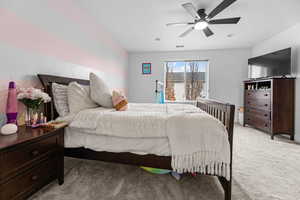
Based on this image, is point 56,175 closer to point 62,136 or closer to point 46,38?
point 62,136

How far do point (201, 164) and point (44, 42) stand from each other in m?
2.28

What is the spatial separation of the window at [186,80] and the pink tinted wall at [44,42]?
263 centimetres

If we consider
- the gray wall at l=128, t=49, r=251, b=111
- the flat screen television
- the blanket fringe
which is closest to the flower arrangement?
the blanket fringe

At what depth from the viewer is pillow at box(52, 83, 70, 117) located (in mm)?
1599

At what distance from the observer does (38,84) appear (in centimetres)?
168

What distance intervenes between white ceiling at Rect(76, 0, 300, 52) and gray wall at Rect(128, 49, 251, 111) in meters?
0.47

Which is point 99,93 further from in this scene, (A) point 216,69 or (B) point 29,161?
(A) point 216,69

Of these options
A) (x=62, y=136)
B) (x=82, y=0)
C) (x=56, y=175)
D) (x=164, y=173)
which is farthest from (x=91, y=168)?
(x=82, y=0)

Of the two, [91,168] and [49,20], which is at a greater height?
[49,20]

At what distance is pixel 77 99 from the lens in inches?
65.1

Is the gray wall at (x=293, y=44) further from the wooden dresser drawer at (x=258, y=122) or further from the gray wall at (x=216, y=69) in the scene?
the gray wall at (x=216, y=69)

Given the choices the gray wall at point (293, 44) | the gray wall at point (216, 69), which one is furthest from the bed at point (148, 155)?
the gray wall at point (216, 69)

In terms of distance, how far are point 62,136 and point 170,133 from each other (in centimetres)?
108

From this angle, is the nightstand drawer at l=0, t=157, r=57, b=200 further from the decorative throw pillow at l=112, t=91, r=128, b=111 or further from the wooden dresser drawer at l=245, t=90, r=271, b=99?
the wooden dresser drawer at l=245, t=90, r=271, b=99
